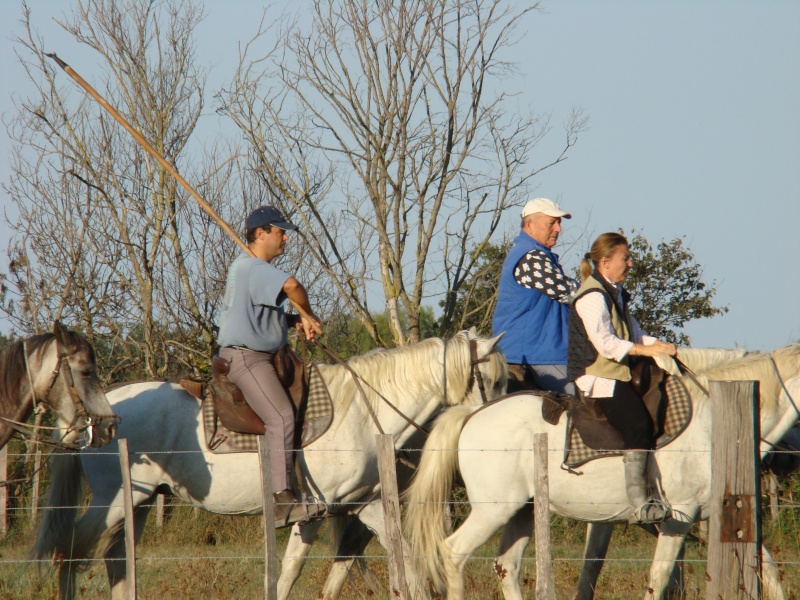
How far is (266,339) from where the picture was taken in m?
6.12

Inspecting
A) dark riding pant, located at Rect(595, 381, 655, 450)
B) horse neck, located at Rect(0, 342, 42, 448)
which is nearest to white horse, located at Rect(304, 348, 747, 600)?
dark riding pant, located at Rect(595, 381, 655, 450)

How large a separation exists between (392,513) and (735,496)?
1813 millimetres

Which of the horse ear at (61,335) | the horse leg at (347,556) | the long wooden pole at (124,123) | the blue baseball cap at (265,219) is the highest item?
the long wooden pole at (124,123)

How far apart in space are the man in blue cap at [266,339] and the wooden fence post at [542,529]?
1.72m

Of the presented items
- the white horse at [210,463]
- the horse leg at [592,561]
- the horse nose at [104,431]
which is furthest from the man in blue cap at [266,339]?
the horse leg at [592,561]

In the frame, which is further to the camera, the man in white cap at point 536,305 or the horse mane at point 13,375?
the man in white cap at point 536,305

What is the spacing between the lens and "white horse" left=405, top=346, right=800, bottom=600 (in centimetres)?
577

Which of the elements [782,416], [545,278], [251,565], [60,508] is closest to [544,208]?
[545,278]

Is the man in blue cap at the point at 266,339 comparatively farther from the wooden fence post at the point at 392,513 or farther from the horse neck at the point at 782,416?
the horse neck at the point at 782,416

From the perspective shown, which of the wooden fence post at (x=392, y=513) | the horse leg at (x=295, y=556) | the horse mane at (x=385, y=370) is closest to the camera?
the wooden fence post at (x=392, y=513)

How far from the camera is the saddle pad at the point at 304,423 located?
6.15 m

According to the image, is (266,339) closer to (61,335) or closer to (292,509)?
(292,509)

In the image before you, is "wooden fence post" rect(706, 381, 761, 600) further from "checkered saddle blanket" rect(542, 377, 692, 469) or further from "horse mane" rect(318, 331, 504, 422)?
"horse mane" rect(318, 331, 504, 422)

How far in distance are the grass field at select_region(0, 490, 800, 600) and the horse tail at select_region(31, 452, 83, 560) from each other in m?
0.28
